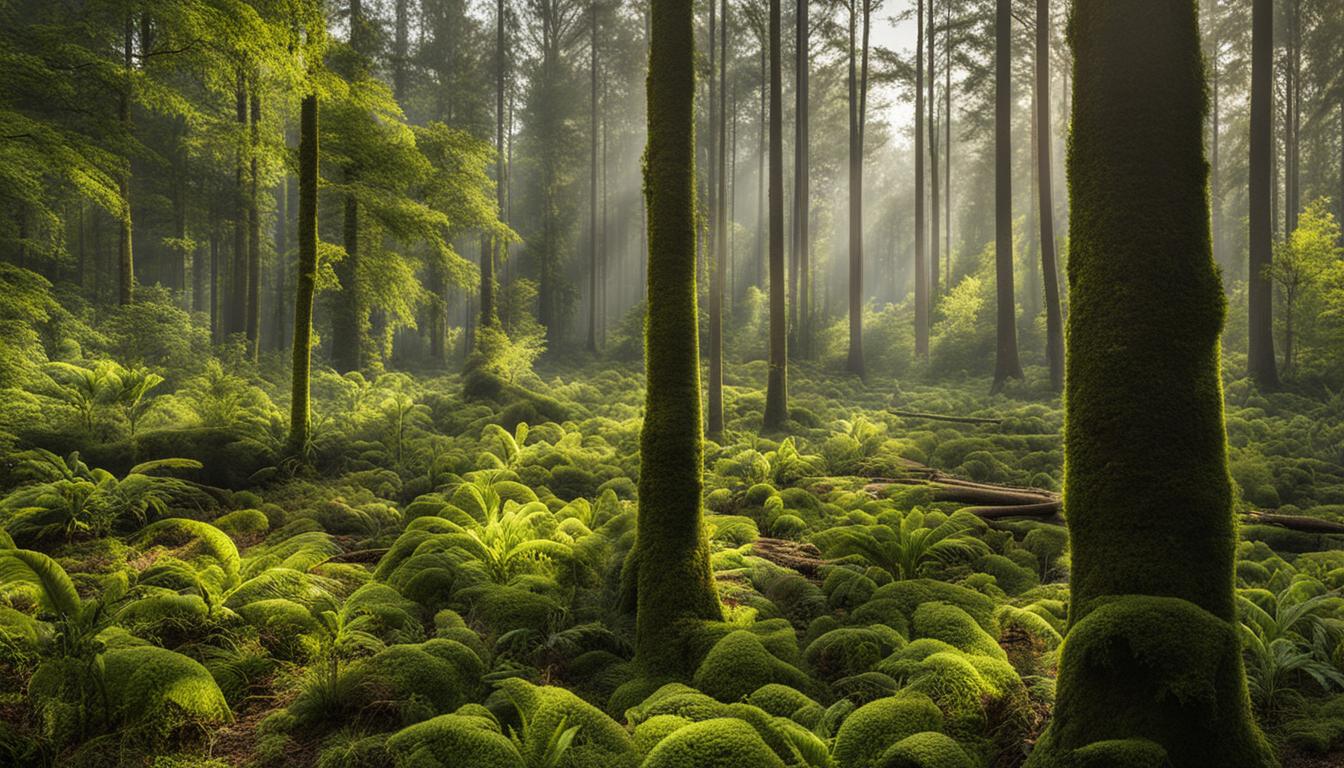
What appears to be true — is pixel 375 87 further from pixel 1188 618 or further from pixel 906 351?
pixel 906 351

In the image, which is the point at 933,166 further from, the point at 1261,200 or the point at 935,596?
the point at 935,596

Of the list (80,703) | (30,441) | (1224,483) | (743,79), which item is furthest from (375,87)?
(743,79)

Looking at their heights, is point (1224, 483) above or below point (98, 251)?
below

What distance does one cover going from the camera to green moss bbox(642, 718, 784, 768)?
9.74 ft

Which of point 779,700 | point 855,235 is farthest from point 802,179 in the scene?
point 779,700

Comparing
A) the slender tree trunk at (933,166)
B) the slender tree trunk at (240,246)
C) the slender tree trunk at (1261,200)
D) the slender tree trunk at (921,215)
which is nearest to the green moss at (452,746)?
the slender tree trunk at (240,246)

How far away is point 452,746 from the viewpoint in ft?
10.9

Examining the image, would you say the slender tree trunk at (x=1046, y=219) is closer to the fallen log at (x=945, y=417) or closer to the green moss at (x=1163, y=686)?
the fallen log at (x=945, y=417)

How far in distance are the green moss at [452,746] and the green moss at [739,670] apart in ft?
4.41

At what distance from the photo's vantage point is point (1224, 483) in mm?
3121

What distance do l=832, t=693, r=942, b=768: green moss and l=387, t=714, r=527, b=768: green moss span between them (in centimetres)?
166

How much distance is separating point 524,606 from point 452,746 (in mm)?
2200

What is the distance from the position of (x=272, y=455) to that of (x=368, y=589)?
5.76m

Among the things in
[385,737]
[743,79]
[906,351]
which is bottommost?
[385,737]
